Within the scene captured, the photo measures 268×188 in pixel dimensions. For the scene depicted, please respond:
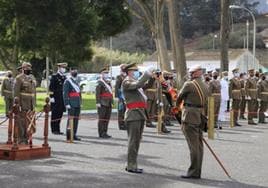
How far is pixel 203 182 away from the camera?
35.3 feet

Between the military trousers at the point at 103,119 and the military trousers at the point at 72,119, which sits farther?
the military trousers at the point at 103,119

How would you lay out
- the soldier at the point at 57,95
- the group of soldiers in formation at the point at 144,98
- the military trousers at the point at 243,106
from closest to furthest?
the group of soldiers in formation at the point at 144,98, the soldier at the point at 57,95, the military trousers at the point at 243,106

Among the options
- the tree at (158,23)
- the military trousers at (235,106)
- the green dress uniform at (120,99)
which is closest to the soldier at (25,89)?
the green dress uniform at (120,99)

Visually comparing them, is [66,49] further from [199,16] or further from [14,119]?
[199,16]

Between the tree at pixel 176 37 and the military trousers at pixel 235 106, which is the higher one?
the tree at pixel 176 37

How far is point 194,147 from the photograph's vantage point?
11.1 metres

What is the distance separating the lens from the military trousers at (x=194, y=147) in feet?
36.3

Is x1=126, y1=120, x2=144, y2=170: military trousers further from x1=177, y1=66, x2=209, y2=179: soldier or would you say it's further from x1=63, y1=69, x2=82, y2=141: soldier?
x1=63, y1=69, x2=82, y2=141: soldier

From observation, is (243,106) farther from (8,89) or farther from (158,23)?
(158,23)

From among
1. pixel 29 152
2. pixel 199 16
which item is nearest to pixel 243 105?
pixel 29 152

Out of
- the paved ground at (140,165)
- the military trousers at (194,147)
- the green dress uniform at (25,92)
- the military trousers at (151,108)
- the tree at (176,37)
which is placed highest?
the tree at (176,37)

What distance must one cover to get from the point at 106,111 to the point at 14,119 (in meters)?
5.79

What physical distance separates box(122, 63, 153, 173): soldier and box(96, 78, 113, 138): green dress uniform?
6.39m

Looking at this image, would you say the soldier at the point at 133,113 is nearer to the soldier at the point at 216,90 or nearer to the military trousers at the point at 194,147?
the military trousers at the point at 194,147
